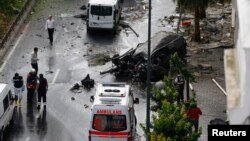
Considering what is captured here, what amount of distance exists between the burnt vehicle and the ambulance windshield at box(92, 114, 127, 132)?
24.2ft

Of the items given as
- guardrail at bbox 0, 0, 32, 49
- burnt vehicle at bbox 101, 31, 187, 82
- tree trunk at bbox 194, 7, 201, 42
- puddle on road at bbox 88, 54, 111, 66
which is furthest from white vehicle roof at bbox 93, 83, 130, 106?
guardrail at bbox 0, 0, 32, 49

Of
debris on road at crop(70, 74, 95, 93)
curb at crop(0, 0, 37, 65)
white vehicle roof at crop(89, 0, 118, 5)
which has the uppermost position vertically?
white vehicle roof at crop(89, 0, 118, 5)

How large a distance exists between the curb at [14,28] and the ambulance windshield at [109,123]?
11.4 m

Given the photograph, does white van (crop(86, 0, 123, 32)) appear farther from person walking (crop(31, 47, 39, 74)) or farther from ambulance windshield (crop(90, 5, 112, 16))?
person walking (crop(31, 47, 39, 74))

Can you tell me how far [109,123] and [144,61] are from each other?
834cm

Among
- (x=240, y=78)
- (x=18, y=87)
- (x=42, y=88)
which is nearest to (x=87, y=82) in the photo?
(x=42, y=88)

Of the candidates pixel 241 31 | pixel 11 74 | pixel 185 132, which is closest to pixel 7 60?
pixel 11 74

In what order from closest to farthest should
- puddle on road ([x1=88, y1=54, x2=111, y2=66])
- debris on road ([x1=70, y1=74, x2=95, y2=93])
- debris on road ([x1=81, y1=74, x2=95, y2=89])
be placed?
1. debris on road ([x1=70, y1=74, x2=95, y2=93])
2. debris on road ([x1=81, y1=74, x2=95, y2=89])
3. puddle on road ([x1=88, y1=54, x2=111, y2=66])

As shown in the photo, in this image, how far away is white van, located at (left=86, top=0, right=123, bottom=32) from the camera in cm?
3534

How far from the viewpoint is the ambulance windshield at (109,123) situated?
70.5ft

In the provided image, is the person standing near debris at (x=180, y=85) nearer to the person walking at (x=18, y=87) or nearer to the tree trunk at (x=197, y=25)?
the person walking at (x=18, y=87)

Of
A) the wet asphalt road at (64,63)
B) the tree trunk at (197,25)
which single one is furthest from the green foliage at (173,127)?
the tree trunk at (197,25)

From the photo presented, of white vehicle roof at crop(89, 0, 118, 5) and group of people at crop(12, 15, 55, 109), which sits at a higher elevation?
white vehicle roof at crop(89, 0, 118, 5)

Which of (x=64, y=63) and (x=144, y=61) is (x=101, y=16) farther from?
(x=144, y=61)
